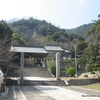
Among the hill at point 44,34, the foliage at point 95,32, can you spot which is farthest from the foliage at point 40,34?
the foliage at point 95,32

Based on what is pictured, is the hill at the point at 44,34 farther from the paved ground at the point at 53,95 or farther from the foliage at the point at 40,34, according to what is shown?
the paved ground at the point at 53,95

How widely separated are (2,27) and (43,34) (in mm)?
34072

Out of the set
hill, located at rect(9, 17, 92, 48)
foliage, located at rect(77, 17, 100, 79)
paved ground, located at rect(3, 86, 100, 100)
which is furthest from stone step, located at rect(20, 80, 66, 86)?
hill, located at rect(9, 17, 92, 48)

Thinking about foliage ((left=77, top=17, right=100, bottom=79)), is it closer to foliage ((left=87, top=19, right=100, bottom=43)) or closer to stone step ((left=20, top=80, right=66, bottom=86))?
foliage ((left=87, top=19, right=100, bottom=43))

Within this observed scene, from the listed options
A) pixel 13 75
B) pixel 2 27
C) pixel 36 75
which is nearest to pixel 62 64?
pixel 36 75

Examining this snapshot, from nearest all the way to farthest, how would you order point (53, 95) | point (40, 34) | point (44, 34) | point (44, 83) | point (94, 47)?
point (53, 95), point (94, 47), point (44, 83), point (40, 34), point (44, 34)

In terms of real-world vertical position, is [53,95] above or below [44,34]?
below

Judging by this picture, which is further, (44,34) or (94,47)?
(44,34)

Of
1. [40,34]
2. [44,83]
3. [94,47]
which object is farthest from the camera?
[40,34]

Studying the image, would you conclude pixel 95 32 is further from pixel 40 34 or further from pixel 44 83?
pixel 40 34

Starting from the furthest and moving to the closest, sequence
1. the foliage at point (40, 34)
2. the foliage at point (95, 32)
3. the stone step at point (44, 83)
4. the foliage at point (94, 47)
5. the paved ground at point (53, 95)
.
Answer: the foliage at point (40, 34) < the stone step at point (44, 83) < the foliage at point (94, 47) < the foliage at point (95, 32) < the paved ground at point (53, 95)

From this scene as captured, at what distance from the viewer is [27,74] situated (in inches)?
1005

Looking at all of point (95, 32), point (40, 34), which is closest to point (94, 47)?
point (95, 32)

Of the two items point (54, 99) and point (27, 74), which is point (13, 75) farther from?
point (54, 99)
